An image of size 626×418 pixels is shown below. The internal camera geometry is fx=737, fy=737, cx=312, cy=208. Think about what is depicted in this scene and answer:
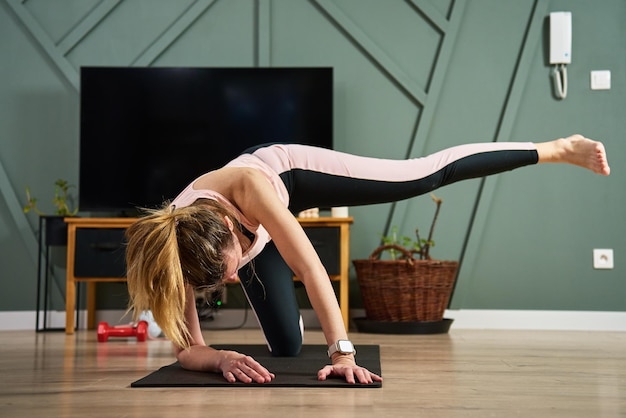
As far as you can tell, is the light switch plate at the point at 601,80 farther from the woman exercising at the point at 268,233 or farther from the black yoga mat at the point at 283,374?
the black yoga mat at the point at 283,374

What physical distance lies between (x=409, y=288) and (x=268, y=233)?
199 cm

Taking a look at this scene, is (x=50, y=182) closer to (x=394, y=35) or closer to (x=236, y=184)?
(x=394, y=35)

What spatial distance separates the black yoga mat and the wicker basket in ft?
3.91

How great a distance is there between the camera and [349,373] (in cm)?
181

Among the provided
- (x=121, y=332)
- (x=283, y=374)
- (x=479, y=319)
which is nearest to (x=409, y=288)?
(x=479, y=319)

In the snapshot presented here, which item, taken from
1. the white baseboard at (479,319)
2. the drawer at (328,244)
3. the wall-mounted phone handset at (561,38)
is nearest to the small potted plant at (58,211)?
the white baseboard at (479,319)

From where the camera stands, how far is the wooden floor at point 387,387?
5.10ft

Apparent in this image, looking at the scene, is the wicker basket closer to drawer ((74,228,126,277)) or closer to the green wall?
the green wall

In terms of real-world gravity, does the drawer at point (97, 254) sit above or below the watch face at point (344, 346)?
above

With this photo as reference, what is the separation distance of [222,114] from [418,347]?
188 centimetres

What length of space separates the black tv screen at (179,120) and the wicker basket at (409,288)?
0.83 metres

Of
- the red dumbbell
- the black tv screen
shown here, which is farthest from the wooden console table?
the red dumbbell

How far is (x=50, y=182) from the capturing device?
4453 mm

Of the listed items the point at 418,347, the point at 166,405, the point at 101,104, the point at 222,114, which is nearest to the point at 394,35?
the point at 222,114
